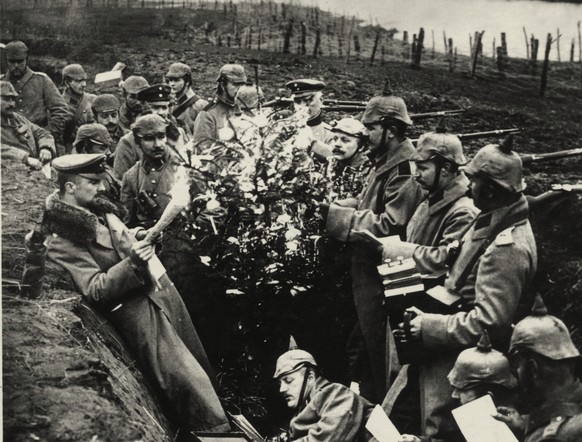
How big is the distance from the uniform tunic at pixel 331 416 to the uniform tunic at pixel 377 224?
766mm

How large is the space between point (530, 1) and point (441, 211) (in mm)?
4317

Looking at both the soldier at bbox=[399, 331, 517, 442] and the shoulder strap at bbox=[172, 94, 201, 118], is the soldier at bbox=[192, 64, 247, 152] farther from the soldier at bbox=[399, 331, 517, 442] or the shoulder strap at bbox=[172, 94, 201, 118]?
the soldier at bbox=[399, 331, 517, 442]

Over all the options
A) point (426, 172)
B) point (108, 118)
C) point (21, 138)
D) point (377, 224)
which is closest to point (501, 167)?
point (426, 172)

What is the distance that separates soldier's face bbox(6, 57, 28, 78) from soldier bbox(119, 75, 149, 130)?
4.00 feet

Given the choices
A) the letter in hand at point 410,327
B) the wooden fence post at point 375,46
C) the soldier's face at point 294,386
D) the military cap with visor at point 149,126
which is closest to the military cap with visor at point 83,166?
the military cap with visor at point 149,126

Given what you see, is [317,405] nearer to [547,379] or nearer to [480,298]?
[480,298]

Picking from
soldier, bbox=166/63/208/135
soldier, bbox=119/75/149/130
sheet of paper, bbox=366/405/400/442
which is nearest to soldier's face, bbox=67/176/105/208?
sheet of paper, bbox=366/405/400/442

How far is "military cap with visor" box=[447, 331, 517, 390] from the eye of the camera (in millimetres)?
3992

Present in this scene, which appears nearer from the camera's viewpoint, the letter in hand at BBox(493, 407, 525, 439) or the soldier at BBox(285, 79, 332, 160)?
the letter in hand at BBox(493, 407, 525, 439)

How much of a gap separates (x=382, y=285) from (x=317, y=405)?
1.12 m

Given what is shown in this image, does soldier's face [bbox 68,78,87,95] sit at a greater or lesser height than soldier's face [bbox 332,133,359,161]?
greater

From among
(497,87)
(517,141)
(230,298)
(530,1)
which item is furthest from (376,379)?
(497,87)

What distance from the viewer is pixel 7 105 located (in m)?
8.07

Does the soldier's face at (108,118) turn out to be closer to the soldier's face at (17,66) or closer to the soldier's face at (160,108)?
the soldier's face at (160,108)
